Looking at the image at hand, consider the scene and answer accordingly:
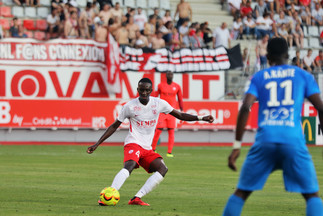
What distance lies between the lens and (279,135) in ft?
23.0

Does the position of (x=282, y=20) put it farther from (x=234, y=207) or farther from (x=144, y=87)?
(x=234, y=207)

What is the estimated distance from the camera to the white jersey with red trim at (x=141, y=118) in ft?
35.3

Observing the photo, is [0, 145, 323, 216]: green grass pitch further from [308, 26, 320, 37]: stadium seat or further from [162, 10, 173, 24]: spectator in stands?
[308, 26, 320, 37]: stadium seat

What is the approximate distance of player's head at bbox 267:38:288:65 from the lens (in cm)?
718

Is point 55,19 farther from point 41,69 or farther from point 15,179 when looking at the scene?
point 15,179

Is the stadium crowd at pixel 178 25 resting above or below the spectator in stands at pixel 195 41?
above

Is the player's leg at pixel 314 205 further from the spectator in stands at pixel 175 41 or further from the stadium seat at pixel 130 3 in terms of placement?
the stadium seat at pixel 130 3

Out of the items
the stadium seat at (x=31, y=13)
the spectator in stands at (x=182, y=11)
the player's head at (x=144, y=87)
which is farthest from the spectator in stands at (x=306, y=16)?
the player's head at (x=144, y=87)

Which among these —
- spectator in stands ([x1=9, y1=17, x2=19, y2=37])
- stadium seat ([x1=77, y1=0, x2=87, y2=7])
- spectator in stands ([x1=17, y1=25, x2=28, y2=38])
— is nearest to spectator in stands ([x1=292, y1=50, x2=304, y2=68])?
stadium seat ([x1=77, y1=0, x2=87, y2=7])

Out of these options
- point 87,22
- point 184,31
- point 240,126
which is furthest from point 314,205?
point 184,31

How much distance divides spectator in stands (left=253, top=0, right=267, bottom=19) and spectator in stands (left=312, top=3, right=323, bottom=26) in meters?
2.74

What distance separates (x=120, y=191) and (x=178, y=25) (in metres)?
19.4

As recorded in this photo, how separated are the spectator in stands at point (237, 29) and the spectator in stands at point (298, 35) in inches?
105

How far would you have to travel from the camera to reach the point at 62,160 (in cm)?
1944
